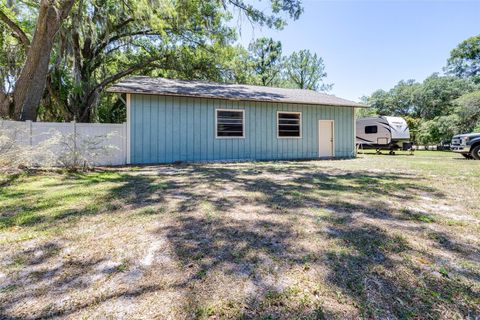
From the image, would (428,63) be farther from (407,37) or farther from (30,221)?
(30,221)

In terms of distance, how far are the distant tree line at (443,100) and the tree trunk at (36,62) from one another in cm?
2589

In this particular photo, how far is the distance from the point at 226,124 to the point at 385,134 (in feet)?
38.1

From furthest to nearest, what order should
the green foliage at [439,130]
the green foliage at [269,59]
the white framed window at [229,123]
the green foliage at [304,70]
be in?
the green foliage at [304,70]
the green foliage at [269,59]
the green foliage at [439,130]
the white framed window at [229,123]

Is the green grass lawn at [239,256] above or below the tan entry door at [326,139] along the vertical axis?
below

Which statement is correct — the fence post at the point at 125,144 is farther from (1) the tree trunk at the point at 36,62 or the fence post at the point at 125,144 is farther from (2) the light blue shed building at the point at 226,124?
(1) the tree trunk at the point at 36,62

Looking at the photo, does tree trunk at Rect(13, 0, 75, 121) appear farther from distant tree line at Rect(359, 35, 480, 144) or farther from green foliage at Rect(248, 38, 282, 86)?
distant tree line at Rect(359, 35, 480, 144)

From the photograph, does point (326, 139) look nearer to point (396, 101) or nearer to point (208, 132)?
point (208, 132)

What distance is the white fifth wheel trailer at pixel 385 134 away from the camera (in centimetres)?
1672

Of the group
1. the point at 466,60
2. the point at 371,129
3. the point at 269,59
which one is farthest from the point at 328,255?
the point at 466,60

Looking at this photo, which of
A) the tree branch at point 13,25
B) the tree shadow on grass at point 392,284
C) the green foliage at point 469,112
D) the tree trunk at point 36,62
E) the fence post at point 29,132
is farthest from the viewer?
the green foliage at point 469,112

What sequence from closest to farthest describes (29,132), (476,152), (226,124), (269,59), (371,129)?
1. (29,132)
2. (226,124)
3. (476,152)
4. (371,129)
5. (269,59)

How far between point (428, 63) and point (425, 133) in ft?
43.6

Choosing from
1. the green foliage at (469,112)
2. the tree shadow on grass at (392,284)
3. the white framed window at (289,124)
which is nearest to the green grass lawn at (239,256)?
the tree shadow on grass at (392,284)

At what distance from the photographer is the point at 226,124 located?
10.5m
